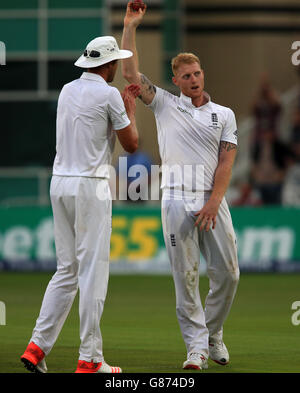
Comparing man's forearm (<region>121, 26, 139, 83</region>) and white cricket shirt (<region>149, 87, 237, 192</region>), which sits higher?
man's forearm (<region>121, 26, 139, 83</region>)

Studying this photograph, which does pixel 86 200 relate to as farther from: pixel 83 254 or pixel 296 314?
pixel 296 314

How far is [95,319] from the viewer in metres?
8.56

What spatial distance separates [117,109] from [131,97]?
0.47 meters

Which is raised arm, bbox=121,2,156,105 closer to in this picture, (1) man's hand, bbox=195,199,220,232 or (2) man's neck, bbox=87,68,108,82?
(2) man's neck, bbox=87,68,108,82

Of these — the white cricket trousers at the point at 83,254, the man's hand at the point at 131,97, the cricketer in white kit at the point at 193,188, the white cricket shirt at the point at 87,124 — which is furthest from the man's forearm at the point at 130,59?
the white cricket trousers at the point at 83,254

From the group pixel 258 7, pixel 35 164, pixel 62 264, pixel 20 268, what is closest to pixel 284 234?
pixel 20 268

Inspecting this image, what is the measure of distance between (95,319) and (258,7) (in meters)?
20.0

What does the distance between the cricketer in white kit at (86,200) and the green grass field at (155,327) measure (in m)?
0.47

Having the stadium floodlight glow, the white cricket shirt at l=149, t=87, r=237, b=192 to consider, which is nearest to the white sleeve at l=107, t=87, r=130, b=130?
the white cricket shirt at l=149, t=87, r=237, b=192

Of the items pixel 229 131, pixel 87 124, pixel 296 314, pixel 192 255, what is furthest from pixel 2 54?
pixel 87 124

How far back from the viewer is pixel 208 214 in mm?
9203

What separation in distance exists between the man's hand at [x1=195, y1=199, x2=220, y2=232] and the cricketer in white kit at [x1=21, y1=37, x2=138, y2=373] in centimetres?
90

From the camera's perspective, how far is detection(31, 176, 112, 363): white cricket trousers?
28.1 feet

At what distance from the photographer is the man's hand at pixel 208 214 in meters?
9.20
